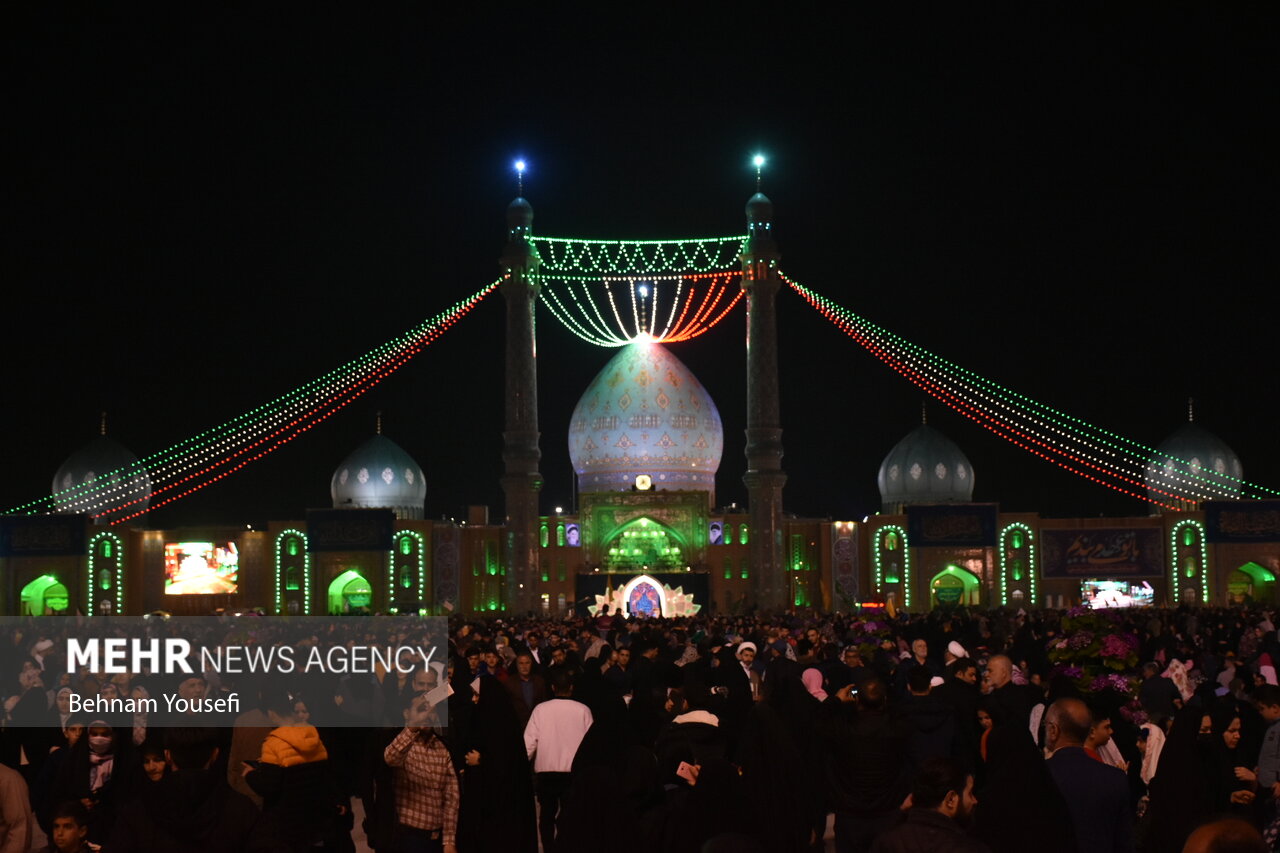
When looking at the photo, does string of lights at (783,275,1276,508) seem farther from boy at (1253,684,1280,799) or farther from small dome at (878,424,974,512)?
boy at (1253,684,1280,799)

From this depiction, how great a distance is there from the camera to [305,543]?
4219 cm

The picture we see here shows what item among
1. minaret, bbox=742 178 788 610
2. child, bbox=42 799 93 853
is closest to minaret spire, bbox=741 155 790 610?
minaret, bbox=742 178 788 610

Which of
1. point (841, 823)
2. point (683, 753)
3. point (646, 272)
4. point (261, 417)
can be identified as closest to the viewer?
point (683, 753)

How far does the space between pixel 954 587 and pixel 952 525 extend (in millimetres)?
1766

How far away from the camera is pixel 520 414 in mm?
39219

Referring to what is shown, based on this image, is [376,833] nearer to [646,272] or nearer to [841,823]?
[841,823]

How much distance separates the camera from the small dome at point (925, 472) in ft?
144

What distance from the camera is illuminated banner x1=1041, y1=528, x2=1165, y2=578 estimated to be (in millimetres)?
41719

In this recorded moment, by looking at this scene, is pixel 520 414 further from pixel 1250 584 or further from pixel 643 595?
pixel 1250 584

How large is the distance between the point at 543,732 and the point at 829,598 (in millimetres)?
34538

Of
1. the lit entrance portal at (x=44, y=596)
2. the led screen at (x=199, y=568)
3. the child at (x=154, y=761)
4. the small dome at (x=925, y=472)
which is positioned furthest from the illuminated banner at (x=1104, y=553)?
the child at (x=154, y=761)

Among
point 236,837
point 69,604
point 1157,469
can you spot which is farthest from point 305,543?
point 236,837

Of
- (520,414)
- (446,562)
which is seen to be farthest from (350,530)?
(520,414)

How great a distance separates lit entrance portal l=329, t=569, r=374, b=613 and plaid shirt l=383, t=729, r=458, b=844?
35.3m
